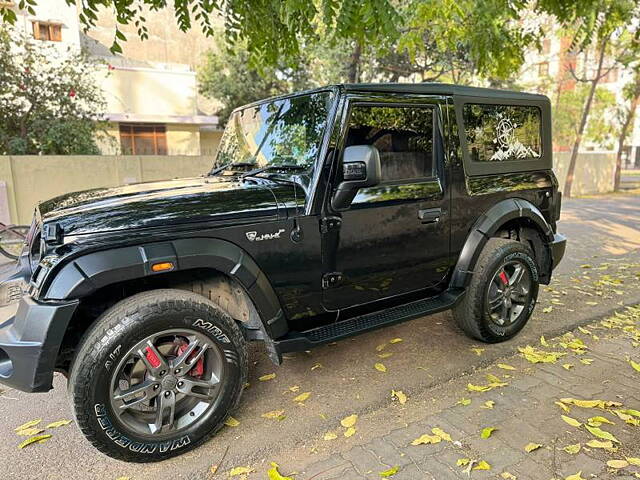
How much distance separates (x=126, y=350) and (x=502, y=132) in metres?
3.32

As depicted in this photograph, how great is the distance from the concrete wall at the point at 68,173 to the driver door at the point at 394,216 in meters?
9.07

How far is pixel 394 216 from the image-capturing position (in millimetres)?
3176

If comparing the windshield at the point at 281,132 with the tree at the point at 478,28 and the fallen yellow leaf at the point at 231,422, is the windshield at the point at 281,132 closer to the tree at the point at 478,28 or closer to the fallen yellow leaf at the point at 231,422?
the fallen yellow leaf at the point at 231,422

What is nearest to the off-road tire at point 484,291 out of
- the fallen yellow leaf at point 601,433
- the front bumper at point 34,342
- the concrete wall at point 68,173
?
the fallen yellow leaf at point 601,433

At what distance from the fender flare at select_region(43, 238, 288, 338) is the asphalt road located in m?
0.64

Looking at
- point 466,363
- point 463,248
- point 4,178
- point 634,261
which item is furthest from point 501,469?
point 4,178

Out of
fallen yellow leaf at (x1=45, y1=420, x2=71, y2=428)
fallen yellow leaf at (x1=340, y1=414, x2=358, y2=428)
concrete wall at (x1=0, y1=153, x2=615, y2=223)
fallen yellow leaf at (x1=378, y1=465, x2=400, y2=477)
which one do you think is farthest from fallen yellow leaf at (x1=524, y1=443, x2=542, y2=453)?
concrete wall at (x1=0, y1=153, x2=615, y2=223)

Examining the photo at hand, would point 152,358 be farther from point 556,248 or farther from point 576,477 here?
point 556,248

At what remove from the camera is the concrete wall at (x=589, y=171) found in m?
17.5

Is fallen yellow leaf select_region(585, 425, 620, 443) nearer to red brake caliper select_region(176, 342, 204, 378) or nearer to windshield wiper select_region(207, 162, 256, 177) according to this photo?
red brake caliper select_region(176, 342, 204, 378)

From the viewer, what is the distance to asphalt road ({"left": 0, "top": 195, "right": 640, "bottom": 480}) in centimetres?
255

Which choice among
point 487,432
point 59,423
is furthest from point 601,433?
point 59,423

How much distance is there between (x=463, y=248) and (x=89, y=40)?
1036 inches

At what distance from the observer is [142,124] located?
20156mm
